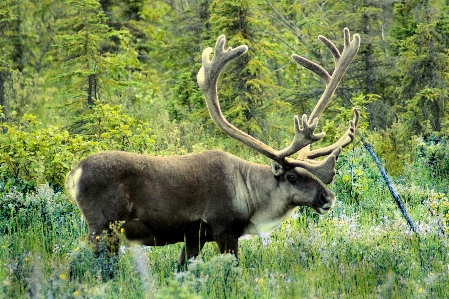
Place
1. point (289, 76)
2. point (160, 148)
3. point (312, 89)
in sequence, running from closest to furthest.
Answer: point (160, 148) < point (312, 89) < point (289, 76)

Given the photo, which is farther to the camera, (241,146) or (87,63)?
(241,146)

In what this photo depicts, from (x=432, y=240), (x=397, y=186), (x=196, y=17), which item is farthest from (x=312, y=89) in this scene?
(x=432, y=240)

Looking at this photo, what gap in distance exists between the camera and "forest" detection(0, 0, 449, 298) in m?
6.01

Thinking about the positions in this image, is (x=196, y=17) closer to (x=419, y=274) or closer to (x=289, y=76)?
(x=289, y=76)

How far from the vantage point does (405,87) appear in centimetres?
1343

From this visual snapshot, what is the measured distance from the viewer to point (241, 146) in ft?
46.1

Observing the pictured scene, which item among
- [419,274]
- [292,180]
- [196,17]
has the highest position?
[196,17]

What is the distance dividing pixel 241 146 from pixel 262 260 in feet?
23.3

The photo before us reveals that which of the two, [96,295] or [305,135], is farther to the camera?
[305,135]

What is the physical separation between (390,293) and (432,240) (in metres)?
1.76

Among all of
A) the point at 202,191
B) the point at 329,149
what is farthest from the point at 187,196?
the point at 329,149

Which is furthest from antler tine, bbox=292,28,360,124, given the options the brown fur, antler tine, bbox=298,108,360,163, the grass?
the grass

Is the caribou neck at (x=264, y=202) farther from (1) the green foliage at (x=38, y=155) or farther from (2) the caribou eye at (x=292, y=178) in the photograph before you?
(1) the green foliage at (x=38, y=155)

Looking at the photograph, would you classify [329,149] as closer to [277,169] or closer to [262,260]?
[277,169]
